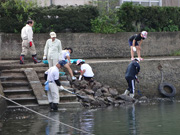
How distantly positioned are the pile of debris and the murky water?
0.88m

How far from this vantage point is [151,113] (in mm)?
15883

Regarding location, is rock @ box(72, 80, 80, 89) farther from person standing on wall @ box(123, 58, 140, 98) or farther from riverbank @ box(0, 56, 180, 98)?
person standing on wall @ box(123, 58, 140, 98)

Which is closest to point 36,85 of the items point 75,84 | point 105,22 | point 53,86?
point 53,86

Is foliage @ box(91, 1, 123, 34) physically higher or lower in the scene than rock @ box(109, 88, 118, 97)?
higher

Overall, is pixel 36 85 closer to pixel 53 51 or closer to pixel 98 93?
pixel 53 51

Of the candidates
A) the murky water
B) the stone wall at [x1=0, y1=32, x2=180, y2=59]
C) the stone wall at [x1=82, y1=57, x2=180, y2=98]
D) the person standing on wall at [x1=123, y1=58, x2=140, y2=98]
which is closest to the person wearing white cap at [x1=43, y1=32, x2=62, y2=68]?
the stone wall at [x1=82, y1=57, x2=180, y2=98]

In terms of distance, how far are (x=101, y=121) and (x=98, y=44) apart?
9.51m

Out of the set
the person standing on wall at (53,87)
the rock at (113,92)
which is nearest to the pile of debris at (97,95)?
the rock at (113,92)

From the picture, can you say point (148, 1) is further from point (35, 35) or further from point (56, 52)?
point (56, 52)

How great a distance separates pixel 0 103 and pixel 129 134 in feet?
15.3

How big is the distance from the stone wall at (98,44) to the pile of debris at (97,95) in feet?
11.0

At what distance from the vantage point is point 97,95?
19.0 m

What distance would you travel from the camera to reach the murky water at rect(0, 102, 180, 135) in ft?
40.4

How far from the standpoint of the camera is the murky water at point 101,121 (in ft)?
40.4
